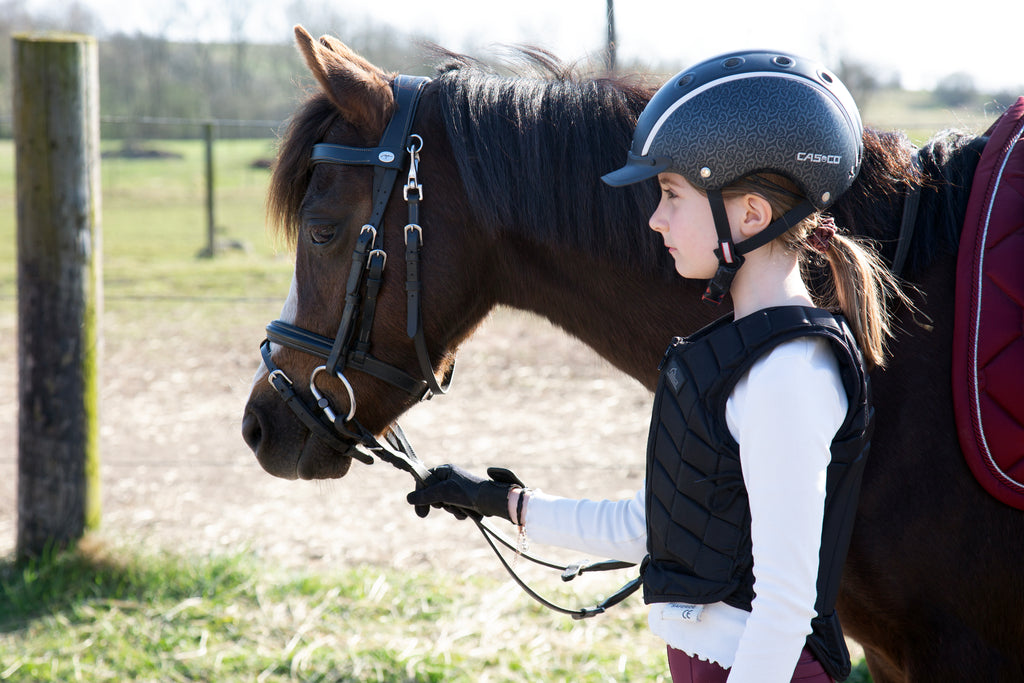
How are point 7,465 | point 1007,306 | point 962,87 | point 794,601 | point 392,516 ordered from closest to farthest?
point 794,601, point 1007,306, point 392,516, point 7,465, point 962,87

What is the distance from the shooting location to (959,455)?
1.58 m

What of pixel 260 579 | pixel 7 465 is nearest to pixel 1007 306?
pixel 260 579

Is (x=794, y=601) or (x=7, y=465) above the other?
(x=794, y=601)

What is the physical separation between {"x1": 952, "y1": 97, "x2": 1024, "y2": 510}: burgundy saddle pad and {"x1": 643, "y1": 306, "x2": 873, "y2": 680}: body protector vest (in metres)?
0.39

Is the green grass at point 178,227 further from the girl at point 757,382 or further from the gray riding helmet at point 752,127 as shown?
the girl at point 757,382

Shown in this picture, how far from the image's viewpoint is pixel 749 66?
147 centimetres

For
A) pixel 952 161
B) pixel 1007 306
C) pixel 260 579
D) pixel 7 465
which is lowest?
pixel 7 465

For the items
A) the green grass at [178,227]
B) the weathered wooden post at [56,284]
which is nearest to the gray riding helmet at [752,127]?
the weathered wooden post at [56,284]

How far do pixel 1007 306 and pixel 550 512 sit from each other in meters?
0.95

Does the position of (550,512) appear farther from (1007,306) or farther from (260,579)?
(260,579)

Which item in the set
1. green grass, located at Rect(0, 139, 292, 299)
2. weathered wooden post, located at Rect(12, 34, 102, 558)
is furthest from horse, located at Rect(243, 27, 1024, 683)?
green grass, located at Rect(0, 139, 292, 299)

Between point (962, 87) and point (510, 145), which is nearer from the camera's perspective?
point (510, 145)

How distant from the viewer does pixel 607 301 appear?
1.88 metres

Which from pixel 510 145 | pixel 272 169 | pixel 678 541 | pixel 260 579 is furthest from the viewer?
pixel 260 579
